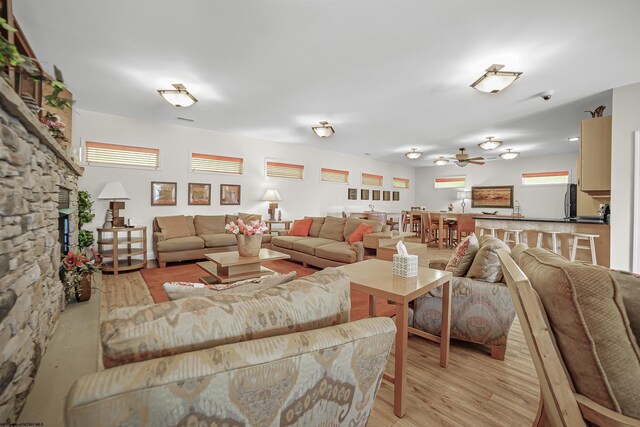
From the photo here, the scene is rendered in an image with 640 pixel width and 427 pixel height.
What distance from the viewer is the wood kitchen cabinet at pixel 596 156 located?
12.4 ft

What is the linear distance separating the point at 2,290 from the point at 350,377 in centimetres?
156

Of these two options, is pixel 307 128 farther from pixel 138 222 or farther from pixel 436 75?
pixel 138 222

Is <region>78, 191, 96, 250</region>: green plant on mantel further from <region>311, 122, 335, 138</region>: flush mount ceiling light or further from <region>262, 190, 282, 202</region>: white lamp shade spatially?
<region>311, 122, 335, 138</region>: flush mount ceiling light

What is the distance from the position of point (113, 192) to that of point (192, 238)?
1435 mm

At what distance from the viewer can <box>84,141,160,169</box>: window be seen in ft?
15.7

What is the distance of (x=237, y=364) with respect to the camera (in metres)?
0.65

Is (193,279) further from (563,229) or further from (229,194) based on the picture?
(563,229)

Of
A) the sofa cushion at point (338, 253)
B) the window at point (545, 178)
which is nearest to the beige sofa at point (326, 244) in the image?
the sofa cushion at point (338, 253)

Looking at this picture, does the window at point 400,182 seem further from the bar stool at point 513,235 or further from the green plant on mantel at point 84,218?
the green plant on mantel at point 84,218

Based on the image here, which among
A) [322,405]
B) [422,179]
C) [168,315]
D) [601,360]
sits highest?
[422,179]

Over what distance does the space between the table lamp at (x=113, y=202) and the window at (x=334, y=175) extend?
15.8ft

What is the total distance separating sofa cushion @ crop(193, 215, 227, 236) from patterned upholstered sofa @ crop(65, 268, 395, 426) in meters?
5.21

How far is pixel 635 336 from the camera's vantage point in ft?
2.78

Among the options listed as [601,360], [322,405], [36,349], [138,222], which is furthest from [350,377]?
[138,222]
